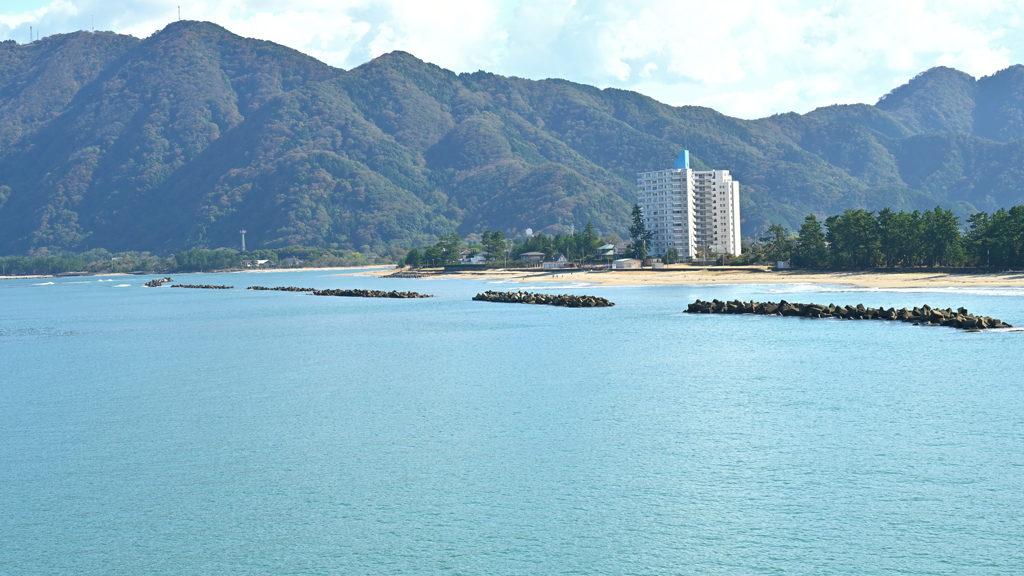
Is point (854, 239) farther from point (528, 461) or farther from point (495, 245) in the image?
point (528, 461)

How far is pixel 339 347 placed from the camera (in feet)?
162

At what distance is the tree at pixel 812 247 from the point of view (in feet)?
392

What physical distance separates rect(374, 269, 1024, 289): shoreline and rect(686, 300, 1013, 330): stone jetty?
3040 centimetres

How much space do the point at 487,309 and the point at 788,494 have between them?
6271 centimetres

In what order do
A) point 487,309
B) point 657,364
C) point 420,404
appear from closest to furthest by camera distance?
point 420,404 → point 657,364 → point 487,309

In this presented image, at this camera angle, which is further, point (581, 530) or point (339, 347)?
point (339, 347)

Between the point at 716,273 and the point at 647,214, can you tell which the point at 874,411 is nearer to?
the point at 716,273

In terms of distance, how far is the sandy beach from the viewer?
88875 millimetres

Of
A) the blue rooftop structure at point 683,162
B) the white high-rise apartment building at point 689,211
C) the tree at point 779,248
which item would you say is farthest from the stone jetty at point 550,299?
the blue rooftop structure at point 683,162

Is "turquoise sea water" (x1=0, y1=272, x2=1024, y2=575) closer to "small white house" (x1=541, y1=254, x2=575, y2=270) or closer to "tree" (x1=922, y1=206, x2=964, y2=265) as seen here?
"tree" (x1=922, y1=206, x2=964, y2=265)

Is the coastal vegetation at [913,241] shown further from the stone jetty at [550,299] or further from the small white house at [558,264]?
the small white house at [558,264]

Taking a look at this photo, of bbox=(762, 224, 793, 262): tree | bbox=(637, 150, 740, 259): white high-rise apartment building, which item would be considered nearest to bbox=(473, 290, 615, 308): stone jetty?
bbox=(762, 224, 793, 262): tree

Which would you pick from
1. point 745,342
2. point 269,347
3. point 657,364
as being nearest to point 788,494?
point 657,364

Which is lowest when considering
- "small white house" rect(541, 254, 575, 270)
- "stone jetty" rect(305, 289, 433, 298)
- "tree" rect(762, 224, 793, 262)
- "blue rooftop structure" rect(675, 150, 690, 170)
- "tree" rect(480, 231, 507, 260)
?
"stone jetty" rect(305, 289, 433, 298)
